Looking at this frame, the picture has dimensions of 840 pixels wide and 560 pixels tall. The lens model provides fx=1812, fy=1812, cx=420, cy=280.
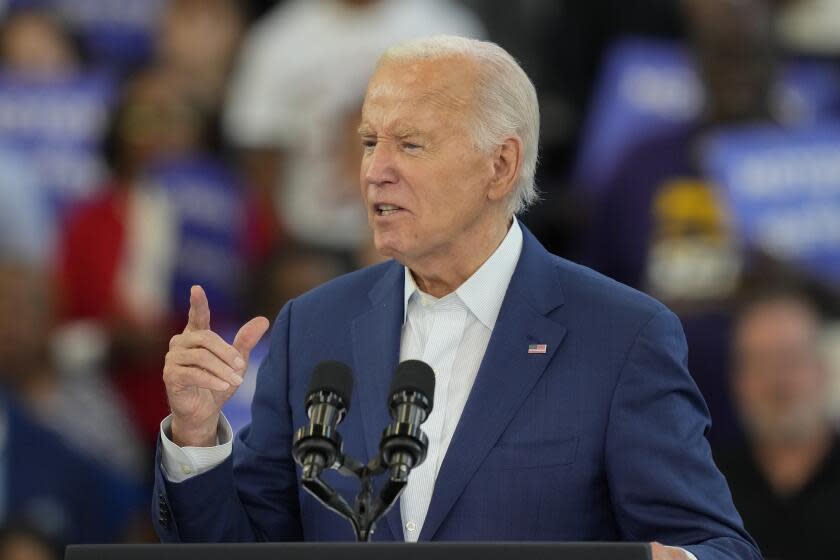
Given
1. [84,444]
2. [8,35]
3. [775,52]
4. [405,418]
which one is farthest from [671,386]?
[8,35]

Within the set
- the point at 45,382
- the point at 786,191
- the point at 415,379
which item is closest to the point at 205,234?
the point at 45,382

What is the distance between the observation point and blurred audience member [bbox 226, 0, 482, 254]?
6.74 m

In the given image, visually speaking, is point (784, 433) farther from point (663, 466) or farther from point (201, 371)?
point (201, 371)

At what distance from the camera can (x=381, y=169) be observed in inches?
116

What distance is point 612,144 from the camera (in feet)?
22.3

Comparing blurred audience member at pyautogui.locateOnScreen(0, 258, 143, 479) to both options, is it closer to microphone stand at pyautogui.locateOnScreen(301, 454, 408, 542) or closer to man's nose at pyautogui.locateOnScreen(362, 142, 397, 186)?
man's nose at pyautogui.locateOnScreen(362, 142, 397, 186)

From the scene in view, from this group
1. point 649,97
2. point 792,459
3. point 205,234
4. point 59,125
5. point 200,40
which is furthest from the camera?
point 200,40

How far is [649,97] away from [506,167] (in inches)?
150

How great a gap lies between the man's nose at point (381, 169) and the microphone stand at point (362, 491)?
524 millimetres

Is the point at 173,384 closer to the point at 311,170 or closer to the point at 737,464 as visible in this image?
the point at 737,464

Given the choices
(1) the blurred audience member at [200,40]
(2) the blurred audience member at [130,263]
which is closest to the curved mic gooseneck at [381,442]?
(2) the blurred audience member at [130,263]

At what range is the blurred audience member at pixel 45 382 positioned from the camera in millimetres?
5922

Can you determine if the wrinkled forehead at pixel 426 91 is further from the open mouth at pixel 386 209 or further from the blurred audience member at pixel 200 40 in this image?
the blurred audience member at pixel 200 40

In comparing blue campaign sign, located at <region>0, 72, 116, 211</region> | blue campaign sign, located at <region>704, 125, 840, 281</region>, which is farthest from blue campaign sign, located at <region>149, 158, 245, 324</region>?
blue campaign sign, located at <region>704, 125, 840, 281</region>
